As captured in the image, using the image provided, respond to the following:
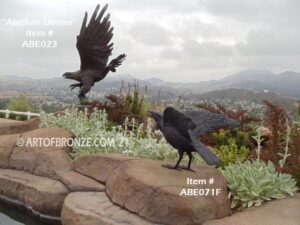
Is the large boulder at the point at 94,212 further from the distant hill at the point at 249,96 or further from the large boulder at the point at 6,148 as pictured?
the distant hill at the point at 249,96

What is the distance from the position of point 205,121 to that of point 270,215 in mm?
1014

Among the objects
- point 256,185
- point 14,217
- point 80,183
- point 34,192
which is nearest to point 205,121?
point 256,185

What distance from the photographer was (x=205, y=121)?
14.2ft

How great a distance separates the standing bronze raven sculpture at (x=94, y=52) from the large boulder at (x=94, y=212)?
2.73m

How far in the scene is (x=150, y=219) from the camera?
12.9ft

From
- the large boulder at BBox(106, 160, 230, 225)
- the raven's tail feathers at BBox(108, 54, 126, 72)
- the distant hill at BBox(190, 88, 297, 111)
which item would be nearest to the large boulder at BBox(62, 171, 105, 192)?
the large boulder at BBox(106, 160, 230, 225)

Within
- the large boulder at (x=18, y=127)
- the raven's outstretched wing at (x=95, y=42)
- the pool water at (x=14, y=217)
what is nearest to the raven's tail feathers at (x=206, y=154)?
the pool water at (x=14, y=217)

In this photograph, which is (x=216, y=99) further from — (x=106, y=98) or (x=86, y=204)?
A: (x=86, y=204)

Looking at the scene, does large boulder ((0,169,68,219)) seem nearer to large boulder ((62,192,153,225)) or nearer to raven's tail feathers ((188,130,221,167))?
large boulder ((62,192,153,225))

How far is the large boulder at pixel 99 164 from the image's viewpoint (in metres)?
4.66

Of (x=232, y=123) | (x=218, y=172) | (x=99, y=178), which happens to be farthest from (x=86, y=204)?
(x=232, y=123)

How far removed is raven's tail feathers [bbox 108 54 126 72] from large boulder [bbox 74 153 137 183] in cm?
226

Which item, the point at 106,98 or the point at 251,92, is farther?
the point at 106,98

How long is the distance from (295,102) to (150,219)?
4.00 meters
